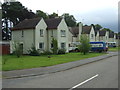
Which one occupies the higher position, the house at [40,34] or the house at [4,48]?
the house at [40,34]

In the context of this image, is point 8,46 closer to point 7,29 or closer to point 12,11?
point 12,11

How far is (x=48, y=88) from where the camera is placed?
938 centimetres

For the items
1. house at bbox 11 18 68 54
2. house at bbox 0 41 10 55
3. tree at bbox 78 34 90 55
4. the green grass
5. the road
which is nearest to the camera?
the road

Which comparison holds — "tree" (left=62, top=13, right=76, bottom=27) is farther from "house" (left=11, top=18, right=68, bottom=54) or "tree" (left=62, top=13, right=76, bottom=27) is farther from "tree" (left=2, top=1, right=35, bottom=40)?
"house" (left=11, top=18, right=68, bottom=54)

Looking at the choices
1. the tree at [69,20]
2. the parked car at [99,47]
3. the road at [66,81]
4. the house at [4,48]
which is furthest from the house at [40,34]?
the tree at [69,20]

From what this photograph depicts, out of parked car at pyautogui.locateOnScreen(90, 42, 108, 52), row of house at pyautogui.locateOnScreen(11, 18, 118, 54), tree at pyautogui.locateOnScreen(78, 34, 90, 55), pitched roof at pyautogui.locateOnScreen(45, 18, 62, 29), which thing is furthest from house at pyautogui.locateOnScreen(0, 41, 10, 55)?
parked car at pyautogui.locateOnScreen(90, 42, 108, 52)

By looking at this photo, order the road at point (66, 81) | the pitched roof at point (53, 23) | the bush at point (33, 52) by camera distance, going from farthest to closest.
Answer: the pitched roof at point (53, 23)
the bush at point (33, 52)
the road at point (66, 81)

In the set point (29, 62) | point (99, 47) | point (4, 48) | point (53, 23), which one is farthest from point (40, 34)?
point (29, 62)

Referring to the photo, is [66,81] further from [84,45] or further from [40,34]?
[40,34]

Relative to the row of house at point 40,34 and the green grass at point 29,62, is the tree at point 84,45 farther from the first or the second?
the green grass at point 29,62

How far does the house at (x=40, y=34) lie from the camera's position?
38434mm

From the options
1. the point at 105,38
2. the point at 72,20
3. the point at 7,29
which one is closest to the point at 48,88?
the point at 7,29

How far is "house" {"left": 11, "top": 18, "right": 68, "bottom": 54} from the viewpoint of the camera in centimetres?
3843

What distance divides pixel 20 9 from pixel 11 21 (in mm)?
5524
